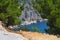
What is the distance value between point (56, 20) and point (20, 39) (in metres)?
8.46

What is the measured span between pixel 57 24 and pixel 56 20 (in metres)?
0.41

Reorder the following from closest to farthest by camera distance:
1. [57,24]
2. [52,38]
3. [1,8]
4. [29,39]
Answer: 1. [29,39]
2. [52,38]
3. [57,24]
4. [1,8]

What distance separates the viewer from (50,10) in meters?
14.6

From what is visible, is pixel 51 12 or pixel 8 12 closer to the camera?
pixel 8 12

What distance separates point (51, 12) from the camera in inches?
551

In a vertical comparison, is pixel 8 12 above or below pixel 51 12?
above

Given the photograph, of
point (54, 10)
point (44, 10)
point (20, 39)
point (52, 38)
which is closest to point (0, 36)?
point (20, 39)

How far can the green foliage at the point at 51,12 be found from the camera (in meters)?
13.6

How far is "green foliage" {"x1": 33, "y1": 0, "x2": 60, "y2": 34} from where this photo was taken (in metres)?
13.6

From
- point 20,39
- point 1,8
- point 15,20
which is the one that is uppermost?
point 20,39

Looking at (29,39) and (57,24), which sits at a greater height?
(29,39)

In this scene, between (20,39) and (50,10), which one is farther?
(50,10)

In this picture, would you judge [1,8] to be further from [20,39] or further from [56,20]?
[20,39]

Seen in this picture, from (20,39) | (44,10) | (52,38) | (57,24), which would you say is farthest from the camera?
(44,10)
